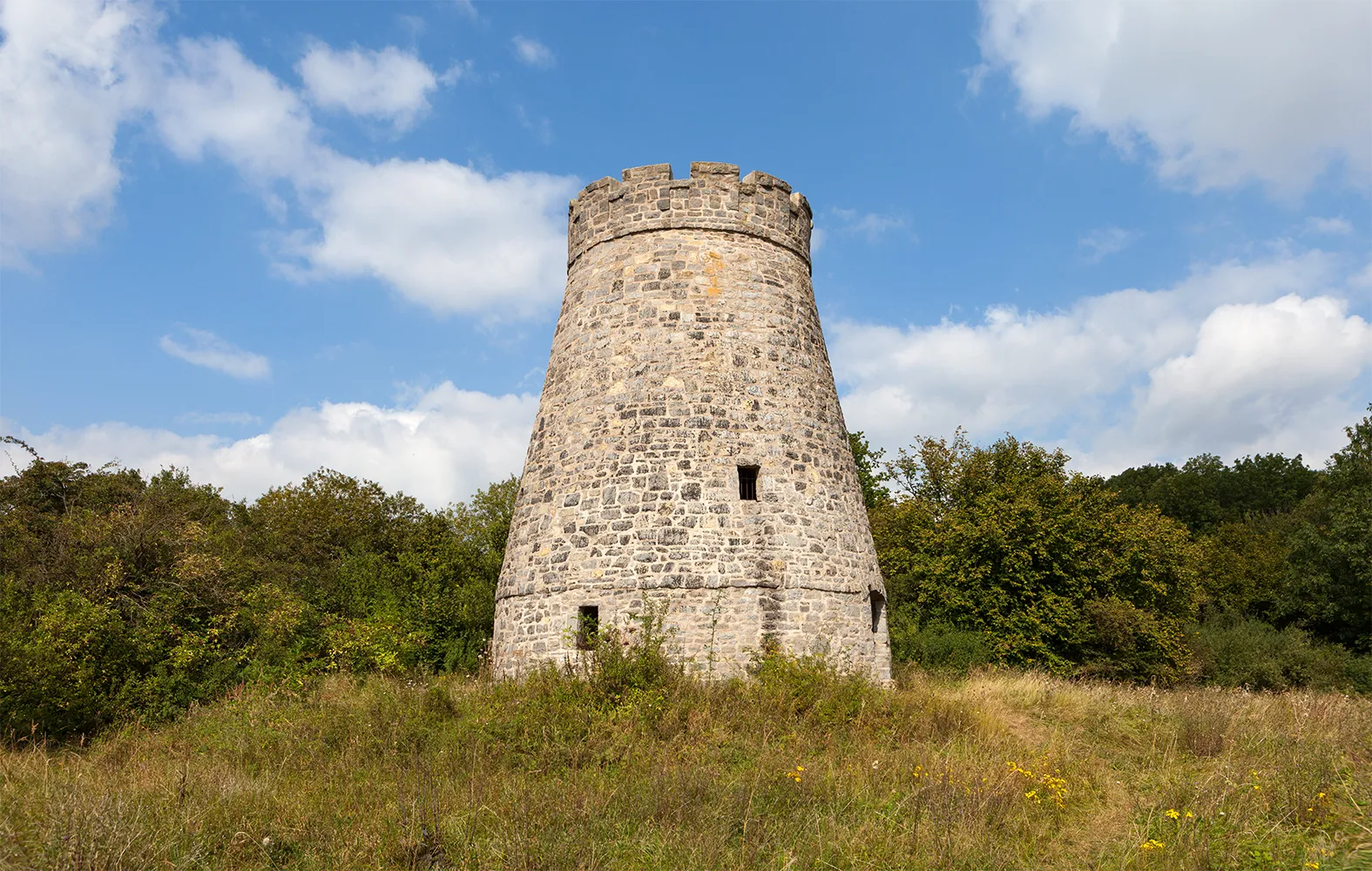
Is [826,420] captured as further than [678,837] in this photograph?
Yes

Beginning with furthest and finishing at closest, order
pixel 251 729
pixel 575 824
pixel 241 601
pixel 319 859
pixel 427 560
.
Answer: pixel 427 560 → pixel 241 601 → pixel 251 729 → pixel 575 824 → pixel 319 859

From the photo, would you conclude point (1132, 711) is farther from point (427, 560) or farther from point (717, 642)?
point (427, 560)

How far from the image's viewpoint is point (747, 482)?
1270 centimetres

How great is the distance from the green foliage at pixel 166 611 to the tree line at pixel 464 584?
0.04m

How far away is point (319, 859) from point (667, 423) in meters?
7.61

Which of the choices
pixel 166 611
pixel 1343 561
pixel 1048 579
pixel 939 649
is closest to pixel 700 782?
pixel 166 611

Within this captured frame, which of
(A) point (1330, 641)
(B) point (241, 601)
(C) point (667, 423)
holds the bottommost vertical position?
(A) point (1330, 641)

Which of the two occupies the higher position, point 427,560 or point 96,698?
point 427,560

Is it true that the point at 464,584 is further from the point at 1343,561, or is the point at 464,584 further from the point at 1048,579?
the point at 1343,561

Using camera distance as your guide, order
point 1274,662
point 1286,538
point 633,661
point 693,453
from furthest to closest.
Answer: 1. point 1286,538
2. point 1274,662
3. point 693,453
4. point 633,661

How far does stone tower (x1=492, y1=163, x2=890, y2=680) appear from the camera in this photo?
1186cm

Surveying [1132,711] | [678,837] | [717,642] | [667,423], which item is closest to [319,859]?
[678,837]

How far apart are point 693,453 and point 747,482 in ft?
3.25

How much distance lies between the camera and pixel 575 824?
6.74 metres
